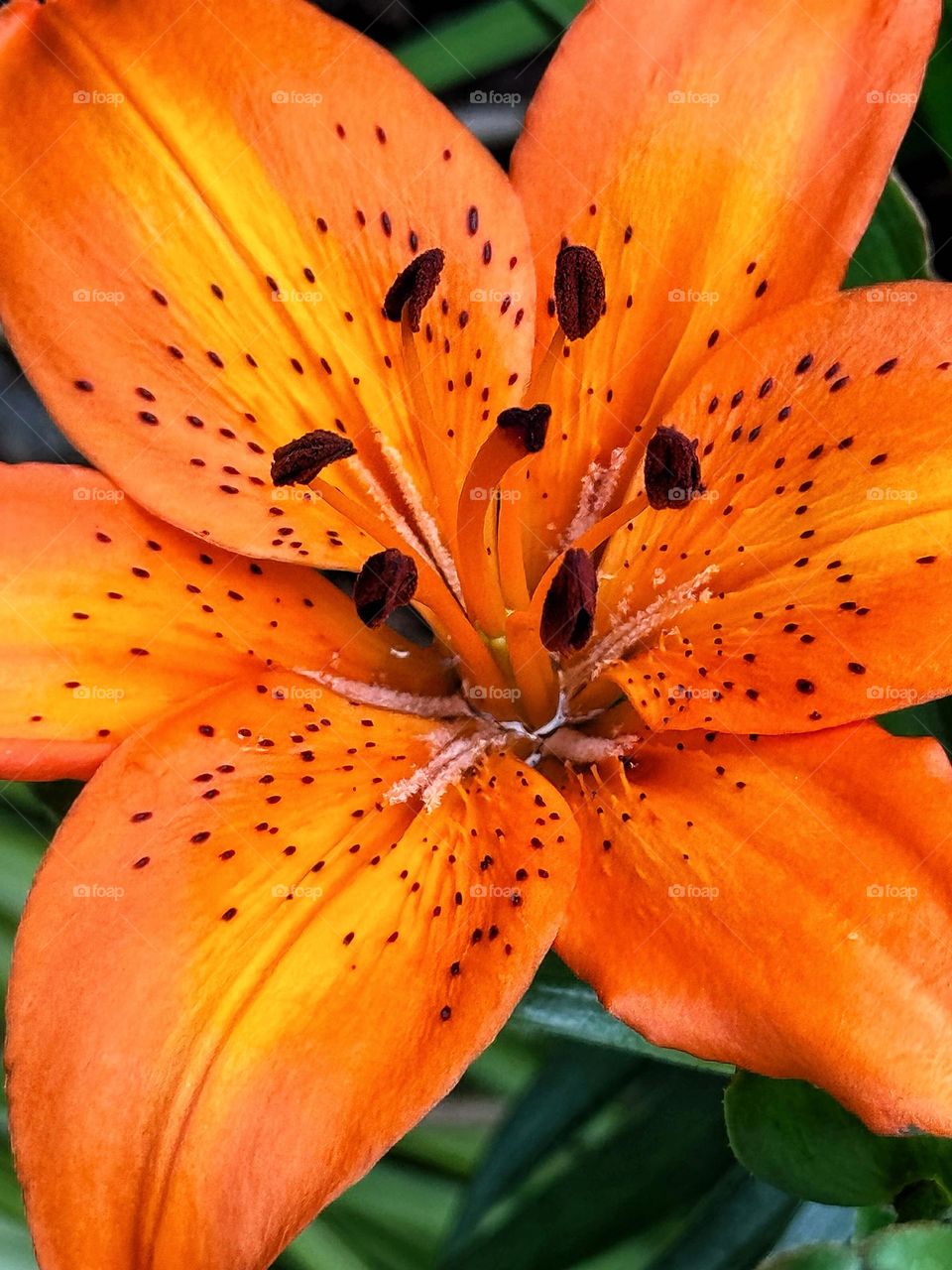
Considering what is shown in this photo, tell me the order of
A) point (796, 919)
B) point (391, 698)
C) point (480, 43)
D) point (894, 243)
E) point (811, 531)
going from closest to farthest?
point (796, 919), point (811, 531), point (391, 698), point (894, 243), point (480, 43)

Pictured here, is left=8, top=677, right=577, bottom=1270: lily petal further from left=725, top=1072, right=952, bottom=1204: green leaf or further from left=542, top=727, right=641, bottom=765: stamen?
left=725, top=1072, right=952, bottom=1204: green leaf

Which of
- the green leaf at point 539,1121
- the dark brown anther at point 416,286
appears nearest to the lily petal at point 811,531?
the dark brown anther at point 416,286

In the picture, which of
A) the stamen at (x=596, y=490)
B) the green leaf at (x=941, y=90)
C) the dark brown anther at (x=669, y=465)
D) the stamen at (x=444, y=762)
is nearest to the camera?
the dark brown anther at (x=669, y=465)

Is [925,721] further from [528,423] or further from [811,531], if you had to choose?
[528,423]

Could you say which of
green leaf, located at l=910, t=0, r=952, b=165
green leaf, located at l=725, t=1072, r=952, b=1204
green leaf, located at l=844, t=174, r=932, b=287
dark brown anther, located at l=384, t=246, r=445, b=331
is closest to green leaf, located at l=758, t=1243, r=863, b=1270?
green leaf, located at l=725, t=1072, r=952, b=1204

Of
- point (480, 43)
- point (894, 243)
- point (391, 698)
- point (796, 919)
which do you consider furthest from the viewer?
point (480, 43)

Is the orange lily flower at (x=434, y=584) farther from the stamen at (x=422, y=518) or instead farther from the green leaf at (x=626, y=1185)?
the green leaf at (x=626, y=1185)

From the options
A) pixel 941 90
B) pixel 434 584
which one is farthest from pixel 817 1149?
pixel 941 90
